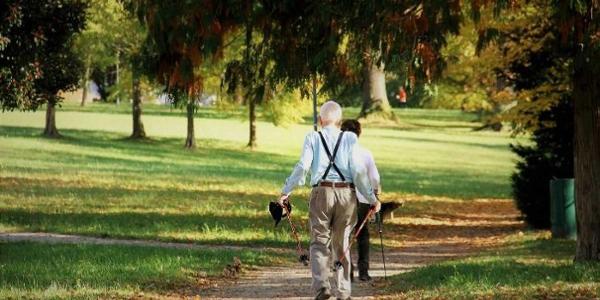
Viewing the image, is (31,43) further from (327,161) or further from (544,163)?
(327,161)

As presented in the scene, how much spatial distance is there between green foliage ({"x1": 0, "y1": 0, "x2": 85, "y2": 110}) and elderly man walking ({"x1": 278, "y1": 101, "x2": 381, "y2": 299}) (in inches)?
371

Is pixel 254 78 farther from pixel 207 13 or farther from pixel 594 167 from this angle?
pixel 594 167

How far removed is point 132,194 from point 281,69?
12.6 m

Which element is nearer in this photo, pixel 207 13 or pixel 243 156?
pixel 207 13

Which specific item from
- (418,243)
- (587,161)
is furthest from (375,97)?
(587,161)

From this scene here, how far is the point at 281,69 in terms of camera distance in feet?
49.5

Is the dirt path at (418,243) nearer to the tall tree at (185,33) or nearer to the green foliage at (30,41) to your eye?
the tall tree at (185,33)

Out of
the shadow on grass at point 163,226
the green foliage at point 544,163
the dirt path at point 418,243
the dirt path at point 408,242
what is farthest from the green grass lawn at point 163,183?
the green foliage at point 544,163

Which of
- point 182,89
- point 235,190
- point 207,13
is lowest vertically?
point 235,190

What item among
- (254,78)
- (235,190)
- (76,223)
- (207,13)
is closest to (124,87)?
(235,190)

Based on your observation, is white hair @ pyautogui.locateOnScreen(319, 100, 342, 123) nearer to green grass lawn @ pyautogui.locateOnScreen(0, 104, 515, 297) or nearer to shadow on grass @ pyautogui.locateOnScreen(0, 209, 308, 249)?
green grass lawn @ pyautogui.locateOnScreen(0, 104, 515, 297)

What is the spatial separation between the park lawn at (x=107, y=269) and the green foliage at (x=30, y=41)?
4.17 meters

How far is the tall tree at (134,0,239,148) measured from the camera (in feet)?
42.5

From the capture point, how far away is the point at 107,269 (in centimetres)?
1345
